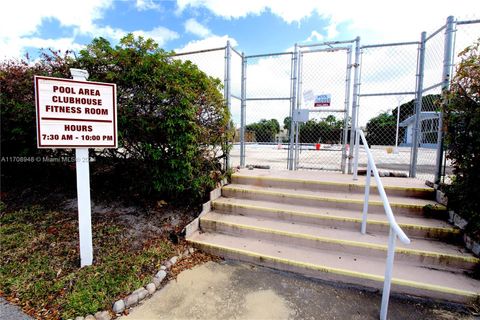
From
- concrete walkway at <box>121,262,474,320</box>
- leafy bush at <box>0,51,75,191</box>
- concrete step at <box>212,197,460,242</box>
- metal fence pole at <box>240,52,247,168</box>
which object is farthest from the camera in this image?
metal fence pole at <box>240,52,247,168</box>

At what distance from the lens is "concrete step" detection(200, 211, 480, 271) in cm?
274

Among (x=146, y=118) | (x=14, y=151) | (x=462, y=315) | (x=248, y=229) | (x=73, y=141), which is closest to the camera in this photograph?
(x=462, y=315)

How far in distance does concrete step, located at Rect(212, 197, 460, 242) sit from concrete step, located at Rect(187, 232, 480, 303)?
0.49 meters

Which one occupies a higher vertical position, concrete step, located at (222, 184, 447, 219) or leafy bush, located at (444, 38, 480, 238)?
leafy bush, located at (444, 38, 480, 238)

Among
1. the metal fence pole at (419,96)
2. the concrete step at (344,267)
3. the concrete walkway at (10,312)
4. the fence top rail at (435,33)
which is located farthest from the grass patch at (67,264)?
the fence top rail at (435,33)

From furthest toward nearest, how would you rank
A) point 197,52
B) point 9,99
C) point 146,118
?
point 197,52, point 9,99, point 146,118

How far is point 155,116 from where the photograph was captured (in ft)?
12.2

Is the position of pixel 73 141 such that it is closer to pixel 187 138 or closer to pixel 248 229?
pixel 187 138

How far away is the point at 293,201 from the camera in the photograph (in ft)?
13.0

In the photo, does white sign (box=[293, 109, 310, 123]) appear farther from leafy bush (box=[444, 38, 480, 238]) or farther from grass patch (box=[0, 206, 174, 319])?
grass patch (box=[0, 206, 174, 319])

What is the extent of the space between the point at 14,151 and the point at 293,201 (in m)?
6.37

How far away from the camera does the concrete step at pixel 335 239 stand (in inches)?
108

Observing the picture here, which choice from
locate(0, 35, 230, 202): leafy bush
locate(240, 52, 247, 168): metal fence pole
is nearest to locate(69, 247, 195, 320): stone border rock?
locate(0, 35, 230, 202): leafy bush

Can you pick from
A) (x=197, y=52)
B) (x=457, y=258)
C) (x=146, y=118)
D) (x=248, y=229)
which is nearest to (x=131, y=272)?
(x=248, y=229)
